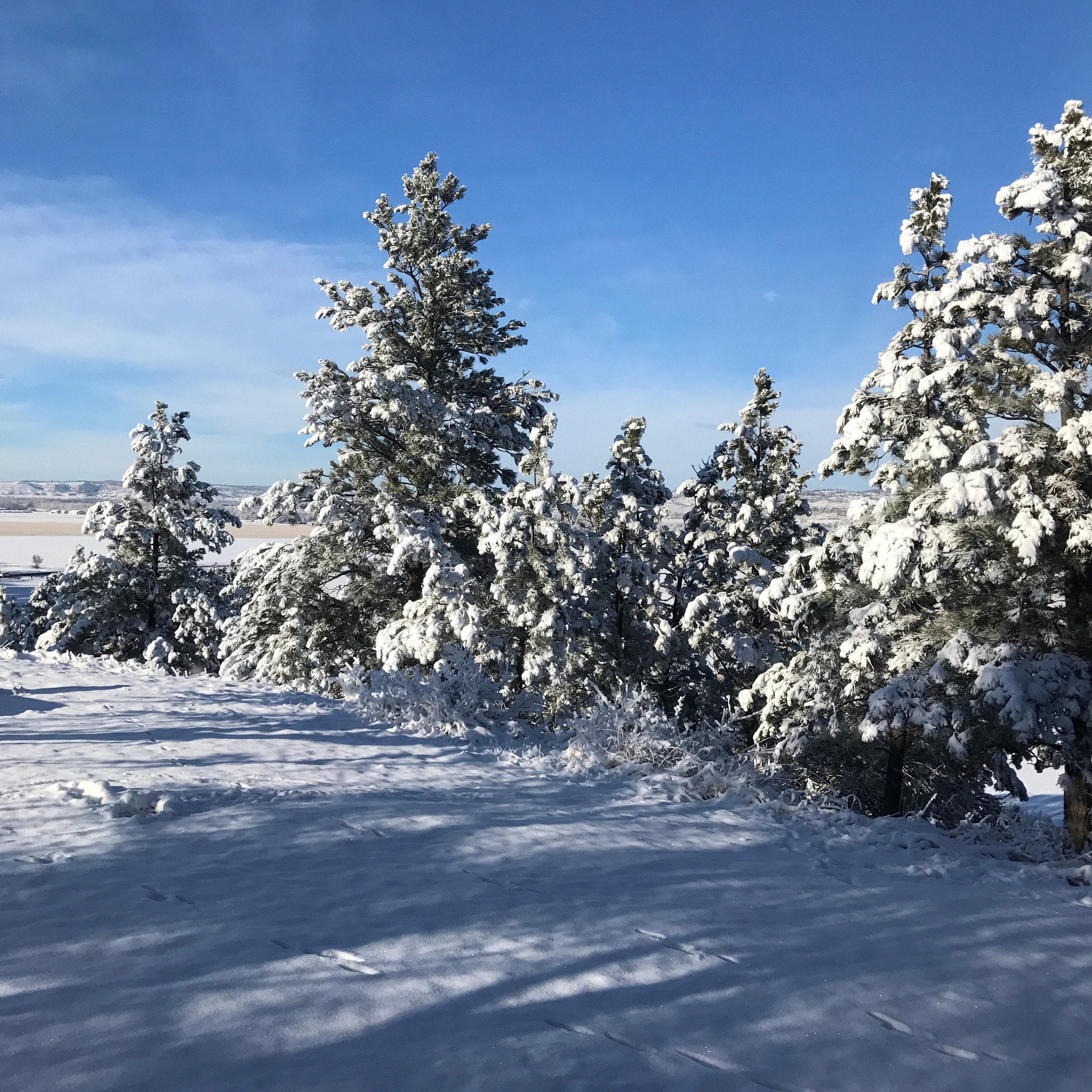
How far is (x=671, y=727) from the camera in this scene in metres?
10.1

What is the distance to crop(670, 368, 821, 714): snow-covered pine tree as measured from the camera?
58.2 ft

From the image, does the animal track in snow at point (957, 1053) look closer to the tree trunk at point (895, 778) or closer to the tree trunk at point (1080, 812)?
the tree trunk at point (1080, 812)

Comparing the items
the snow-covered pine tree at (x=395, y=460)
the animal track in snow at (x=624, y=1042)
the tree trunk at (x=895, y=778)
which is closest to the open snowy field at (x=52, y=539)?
the snow-covered pine tree at (x=395, y=460)

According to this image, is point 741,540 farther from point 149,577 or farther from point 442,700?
point 149,577

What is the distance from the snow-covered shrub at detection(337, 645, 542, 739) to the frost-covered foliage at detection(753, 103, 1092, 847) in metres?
5.24

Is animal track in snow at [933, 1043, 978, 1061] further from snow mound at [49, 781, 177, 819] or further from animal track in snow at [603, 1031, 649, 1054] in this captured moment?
snow mound at [49, 781, 177, 819]

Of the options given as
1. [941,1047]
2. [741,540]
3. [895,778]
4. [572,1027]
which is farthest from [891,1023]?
[741,540]

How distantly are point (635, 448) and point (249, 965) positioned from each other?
1793cm

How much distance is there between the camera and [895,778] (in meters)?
11.2

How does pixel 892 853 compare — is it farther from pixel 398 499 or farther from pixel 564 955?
pixel 398 499

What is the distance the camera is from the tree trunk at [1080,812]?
914 cm

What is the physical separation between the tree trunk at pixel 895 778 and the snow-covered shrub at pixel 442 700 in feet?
18.4

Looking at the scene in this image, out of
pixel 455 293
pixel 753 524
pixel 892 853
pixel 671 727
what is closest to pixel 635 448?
pixel 753 524

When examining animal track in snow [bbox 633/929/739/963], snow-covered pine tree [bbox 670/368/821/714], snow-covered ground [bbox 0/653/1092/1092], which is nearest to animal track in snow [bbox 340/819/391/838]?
snow-covered ground [bbox 0/653/1092/1092]
